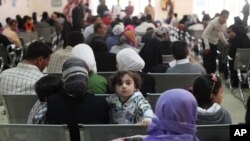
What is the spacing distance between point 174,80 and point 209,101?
5.18 feet

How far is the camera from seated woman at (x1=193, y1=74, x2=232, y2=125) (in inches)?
106

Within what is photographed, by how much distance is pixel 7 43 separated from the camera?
319 inches

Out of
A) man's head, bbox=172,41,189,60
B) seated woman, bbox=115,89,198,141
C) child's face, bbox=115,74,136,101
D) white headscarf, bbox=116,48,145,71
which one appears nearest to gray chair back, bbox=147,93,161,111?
child's face, bbox=115,74,136,101

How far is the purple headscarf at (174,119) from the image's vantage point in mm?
1983

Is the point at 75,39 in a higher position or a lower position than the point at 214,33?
higher

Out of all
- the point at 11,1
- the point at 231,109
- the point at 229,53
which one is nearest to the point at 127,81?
the point at 231,109

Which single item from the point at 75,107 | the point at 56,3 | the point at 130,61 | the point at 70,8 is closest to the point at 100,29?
the point at 70,8

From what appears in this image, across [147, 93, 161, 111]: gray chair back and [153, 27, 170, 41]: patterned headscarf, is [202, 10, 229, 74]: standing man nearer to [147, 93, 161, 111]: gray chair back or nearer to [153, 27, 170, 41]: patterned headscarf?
[153, 27, 170, 41]: patterned headscarf

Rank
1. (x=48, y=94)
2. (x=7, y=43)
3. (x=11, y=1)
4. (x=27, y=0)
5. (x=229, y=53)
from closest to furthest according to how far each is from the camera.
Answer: (x=48, y=94) → (x=229, y=53) → (x=7, y=43) → (x=11, y=1) → (x=27, y=0)

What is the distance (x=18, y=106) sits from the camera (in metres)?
3.46

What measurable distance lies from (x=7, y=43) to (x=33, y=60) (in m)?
4.42

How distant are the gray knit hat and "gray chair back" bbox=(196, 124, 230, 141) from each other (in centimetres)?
84

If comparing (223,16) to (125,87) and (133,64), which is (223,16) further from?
(125,87)

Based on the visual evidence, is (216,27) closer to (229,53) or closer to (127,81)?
(229,53)
